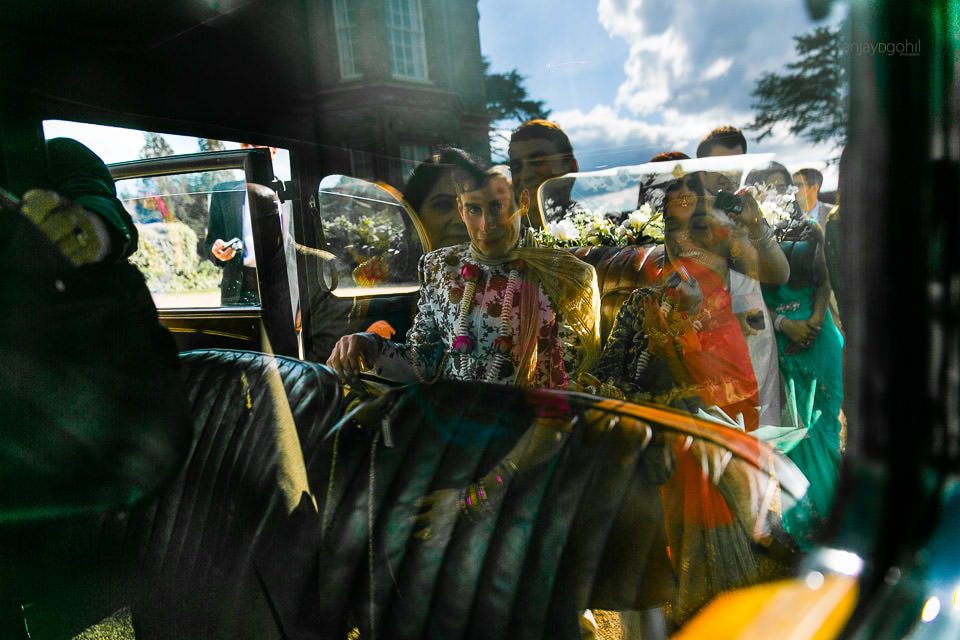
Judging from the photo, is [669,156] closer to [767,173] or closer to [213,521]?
A: [767,173]

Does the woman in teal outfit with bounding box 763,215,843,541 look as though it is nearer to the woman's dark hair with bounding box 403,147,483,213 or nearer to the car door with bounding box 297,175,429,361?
the woman's dark hair with bounding box 403,147,483,213

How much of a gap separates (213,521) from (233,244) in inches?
20.7

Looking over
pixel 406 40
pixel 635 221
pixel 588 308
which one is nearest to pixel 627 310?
pixel 588 308

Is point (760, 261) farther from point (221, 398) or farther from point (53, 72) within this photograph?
point (53, 72)

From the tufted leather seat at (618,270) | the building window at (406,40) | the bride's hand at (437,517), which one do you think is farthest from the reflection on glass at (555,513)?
the building window at (406,40)

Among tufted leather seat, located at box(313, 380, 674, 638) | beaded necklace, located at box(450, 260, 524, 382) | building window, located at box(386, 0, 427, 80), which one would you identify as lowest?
tufted leather seat, located at box(313, 380, 674, 638)

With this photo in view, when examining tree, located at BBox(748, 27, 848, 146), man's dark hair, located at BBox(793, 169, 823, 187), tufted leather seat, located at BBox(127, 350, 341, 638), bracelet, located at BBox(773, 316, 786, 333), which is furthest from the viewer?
bracelet, located at BBox(773, 316, 786, 333)

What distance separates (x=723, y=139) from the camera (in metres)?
1.09

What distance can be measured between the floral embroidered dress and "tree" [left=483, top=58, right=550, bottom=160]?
28 centimetres

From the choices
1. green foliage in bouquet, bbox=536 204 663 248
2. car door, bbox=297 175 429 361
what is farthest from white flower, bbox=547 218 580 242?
car door, bbox=297 175 429 361

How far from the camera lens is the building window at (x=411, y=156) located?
126 centimetres

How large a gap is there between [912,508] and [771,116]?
0.58 metres

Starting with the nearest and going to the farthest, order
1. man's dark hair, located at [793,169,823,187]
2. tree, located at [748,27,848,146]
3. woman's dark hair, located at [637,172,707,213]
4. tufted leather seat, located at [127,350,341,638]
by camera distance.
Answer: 1. tree, located at [748,27,848,146]
2. man's dark hair, located at [793,169,823,187]
3. woman's dark hair, located at [637,172,707,213]
4. tufted leather seat, located at [127,350,341,638]

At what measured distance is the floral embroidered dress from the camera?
128 cm
